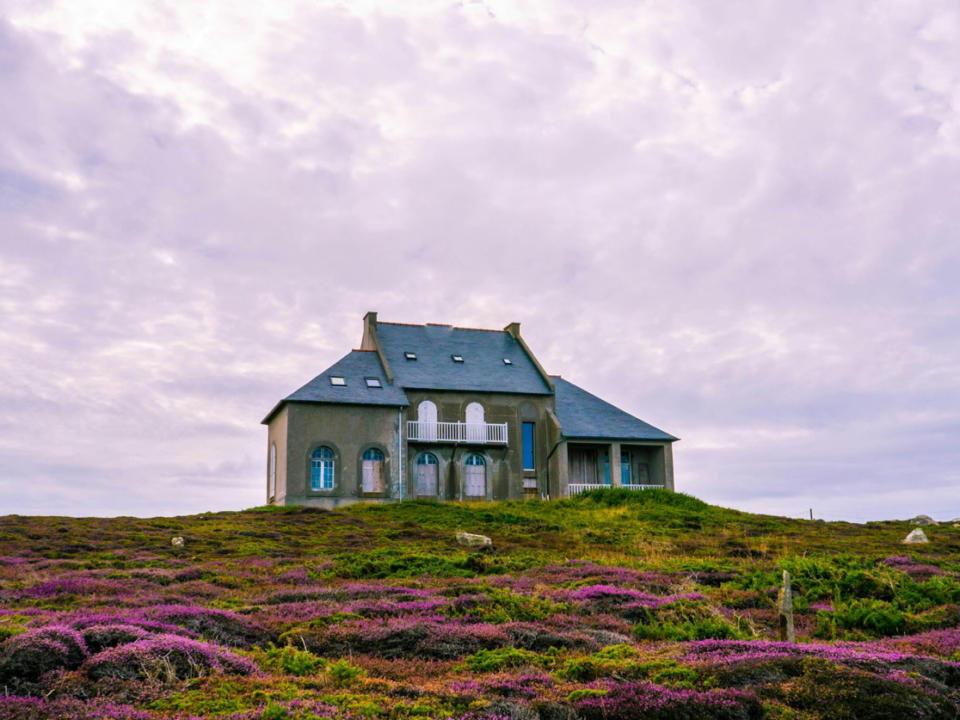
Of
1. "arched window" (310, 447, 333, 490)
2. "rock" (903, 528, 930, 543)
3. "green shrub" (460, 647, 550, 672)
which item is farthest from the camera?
"arched window" (310, 447, 333, 490)

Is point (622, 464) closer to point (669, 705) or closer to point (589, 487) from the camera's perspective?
point (589, 487)

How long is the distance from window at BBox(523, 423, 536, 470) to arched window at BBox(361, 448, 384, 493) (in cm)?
749

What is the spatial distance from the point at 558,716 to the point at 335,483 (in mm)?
Answer: 31208

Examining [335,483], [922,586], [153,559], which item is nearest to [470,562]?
[153,559]

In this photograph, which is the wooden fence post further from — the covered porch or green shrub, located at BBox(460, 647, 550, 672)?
the covered porch

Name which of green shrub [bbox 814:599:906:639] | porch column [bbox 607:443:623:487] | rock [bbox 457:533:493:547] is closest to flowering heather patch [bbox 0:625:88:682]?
green shrub [bbox 814:599:906:639]

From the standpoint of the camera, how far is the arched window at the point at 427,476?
137 feet

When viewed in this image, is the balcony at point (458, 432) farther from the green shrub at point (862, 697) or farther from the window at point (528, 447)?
the green shrub at point (862, 697)

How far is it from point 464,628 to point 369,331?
32970 mm

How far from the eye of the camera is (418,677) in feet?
36.7

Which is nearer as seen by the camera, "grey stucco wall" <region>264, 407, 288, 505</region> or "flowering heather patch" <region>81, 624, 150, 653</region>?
"flowering heather patch" <region>81, 624, 150, 653</region>

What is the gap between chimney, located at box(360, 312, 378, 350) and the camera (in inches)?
1783

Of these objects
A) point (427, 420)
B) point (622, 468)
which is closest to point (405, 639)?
point (427, 420)

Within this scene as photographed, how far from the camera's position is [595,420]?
44875mm
